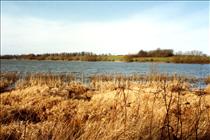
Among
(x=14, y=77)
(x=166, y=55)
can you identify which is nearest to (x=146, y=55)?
(x=166, y=55)

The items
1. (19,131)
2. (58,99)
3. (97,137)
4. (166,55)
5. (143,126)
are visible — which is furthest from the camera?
(166,55)

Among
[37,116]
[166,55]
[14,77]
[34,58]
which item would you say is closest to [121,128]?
[37,116]

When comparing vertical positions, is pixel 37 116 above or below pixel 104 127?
below

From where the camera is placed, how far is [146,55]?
9519 centimetres

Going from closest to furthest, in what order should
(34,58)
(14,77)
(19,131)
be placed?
(19,131) < (14,77) < (34,58)

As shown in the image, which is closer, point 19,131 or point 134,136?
point 134,136

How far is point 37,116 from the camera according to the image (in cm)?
879

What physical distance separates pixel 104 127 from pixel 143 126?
52 cm

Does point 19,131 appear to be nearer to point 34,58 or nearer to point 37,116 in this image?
point 37,116

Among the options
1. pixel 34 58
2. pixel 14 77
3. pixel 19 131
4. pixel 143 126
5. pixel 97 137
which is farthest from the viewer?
pixel 34 58

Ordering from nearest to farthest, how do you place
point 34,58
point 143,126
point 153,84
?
point 143,126
point 153,84
point 34,58

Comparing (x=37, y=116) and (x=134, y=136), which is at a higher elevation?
(x=134, y=136)

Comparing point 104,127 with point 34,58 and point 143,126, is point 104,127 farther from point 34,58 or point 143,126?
point 34,58

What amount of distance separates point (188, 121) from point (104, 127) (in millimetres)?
1376
